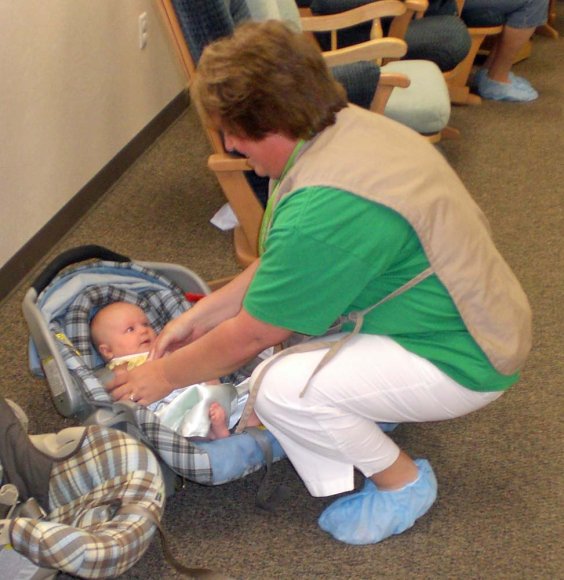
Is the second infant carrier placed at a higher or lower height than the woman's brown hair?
lower

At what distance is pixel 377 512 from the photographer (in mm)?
1676

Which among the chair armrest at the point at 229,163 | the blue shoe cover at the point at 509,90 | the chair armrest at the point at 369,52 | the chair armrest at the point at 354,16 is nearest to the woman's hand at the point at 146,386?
the chair armrest at the point at 229,163

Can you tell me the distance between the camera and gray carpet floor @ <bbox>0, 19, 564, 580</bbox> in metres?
1.64

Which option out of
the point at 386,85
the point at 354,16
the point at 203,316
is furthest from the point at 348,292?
the point at 354,16

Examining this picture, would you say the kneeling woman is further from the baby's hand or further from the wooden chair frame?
the wooden chair frame

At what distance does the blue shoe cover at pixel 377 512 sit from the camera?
167 cm

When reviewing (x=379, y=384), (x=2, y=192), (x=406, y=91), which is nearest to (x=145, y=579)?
(x=379, y=384)

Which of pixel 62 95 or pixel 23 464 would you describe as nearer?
pixel 23 464

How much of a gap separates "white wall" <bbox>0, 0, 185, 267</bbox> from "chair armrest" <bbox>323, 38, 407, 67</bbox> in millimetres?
634

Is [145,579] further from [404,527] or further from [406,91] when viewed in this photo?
[406,91]

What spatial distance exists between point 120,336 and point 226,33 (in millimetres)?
939

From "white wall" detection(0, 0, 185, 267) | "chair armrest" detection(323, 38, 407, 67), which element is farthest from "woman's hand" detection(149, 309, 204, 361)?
"chair armrest" detection(323, 38, 407, 67)

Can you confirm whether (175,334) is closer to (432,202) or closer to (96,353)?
(96,353)

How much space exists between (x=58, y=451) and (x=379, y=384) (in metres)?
0.67
